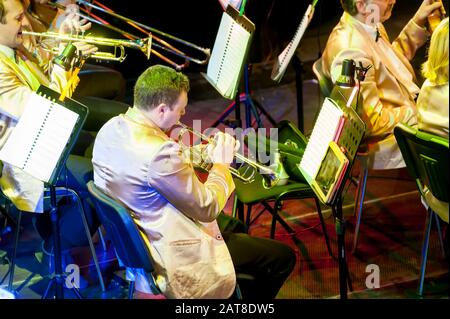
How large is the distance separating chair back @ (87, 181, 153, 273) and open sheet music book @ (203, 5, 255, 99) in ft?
4.42

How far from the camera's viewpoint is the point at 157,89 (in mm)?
2904

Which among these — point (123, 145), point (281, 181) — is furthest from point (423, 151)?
point (123, 145)

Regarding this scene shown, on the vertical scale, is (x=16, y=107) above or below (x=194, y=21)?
below

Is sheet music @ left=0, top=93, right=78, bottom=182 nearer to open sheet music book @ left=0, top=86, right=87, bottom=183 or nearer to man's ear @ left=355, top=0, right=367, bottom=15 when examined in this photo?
open sheet music book @ left=0, top=86, right=87, bottom=183

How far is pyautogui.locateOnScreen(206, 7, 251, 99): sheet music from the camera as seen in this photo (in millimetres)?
3918

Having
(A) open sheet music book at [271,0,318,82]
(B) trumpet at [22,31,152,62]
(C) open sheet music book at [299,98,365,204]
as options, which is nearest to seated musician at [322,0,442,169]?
(A) open sheet music book at [271,0,318,82]

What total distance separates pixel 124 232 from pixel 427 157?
1258 millimetres

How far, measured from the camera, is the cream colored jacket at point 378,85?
146 inches

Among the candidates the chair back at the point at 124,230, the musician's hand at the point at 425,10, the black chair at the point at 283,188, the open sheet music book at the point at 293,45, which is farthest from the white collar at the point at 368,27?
the chair back at the point at 124,230

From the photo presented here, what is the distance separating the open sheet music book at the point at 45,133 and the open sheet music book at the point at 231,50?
1.25 metres

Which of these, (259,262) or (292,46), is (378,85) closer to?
(292,46)

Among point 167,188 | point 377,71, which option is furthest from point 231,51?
point 167,188

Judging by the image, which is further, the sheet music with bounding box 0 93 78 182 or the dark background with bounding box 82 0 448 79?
the dark background with bounding box 82 0 448 79

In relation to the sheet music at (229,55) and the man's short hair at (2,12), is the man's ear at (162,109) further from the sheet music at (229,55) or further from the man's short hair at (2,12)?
the man's short hair at (2,12)
